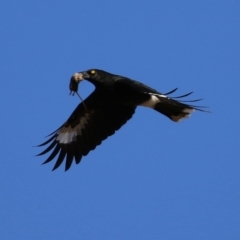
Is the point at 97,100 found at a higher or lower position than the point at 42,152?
higher

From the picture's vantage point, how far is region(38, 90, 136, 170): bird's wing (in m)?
13.1

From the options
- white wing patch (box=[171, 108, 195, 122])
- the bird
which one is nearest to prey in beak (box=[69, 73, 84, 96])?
the bird

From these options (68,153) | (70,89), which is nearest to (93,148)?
(68,153)

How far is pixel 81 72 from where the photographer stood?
12.3 m

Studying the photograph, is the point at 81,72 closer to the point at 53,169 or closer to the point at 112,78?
the point at 112,78

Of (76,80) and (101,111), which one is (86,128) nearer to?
(101,111)

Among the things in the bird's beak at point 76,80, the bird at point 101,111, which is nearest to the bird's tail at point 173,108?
the bird at point 101,111

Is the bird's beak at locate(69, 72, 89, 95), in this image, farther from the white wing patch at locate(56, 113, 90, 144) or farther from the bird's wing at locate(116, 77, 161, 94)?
the white wing patch at locate(56, 113, 90, 144)

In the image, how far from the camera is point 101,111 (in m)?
13.3

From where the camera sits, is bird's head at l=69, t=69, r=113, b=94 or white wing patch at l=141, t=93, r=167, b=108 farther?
bird's head at l=69, t=69, r=113, b=94

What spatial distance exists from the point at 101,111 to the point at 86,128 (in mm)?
401

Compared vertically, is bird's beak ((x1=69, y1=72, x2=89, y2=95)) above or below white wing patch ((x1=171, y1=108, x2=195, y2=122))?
below

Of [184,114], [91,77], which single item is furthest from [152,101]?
[91,77]

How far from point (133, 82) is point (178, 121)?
3.50 ft
